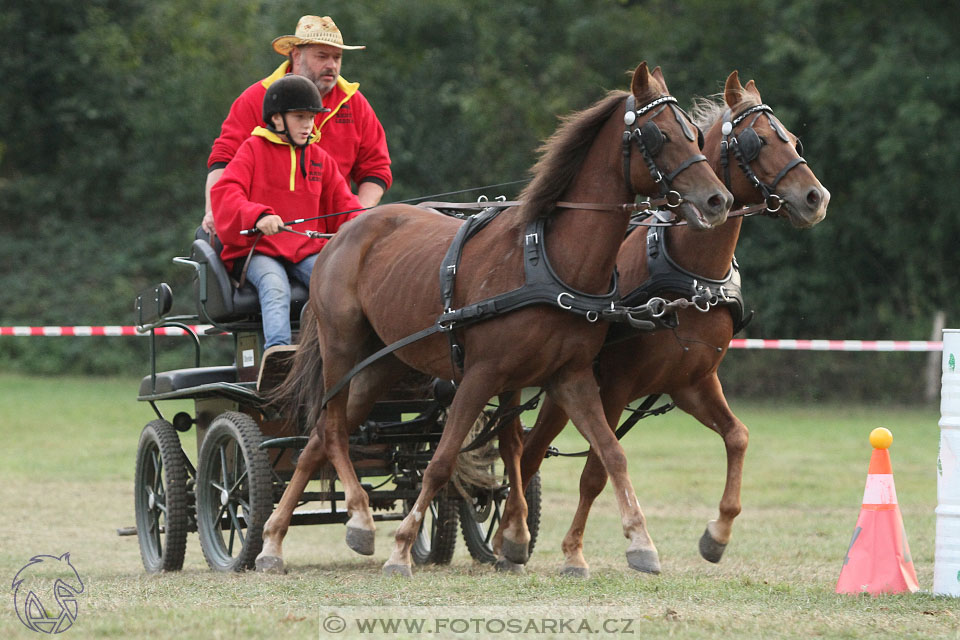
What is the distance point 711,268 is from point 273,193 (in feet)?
8.09

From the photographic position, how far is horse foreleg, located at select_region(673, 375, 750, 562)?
6.51 meters

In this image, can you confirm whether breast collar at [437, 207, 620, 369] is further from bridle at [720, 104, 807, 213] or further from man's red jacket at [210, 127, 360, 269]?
man's red jacket at [210, 127, 360, 269]

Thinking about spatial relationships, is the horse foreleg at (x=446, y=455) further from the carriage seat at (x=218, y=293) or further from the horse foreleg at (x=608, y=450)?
the carriage seat at (x=218, y=293)

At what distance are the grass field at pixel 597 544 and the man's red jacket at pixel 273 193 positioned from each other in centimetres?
174

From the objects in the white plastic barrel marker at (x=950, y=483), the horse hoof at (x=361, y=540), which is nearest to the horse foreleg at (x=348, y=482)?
the horse hoof at (x=361, y=540)

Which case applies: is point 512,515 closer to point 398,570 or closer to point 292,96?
point 398,570

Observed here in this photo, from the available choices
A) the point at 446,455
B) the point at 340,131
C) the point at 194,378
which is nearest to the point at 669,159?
the point at 446,455

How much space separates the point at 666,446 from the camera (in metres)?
14.7

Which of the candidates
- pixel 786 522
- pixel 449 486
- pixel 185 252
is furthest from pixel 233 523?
pixel 185 252

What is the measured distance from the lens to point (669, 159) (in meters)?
5.48

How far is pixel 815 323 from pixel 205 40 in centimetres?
1249

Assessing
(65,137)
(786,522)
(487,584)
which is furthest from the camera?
(65,137)

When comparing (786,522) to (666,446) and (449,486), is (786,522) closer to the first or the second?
(449,486)

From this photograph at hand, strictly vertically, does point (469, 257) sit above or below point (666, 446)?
above
